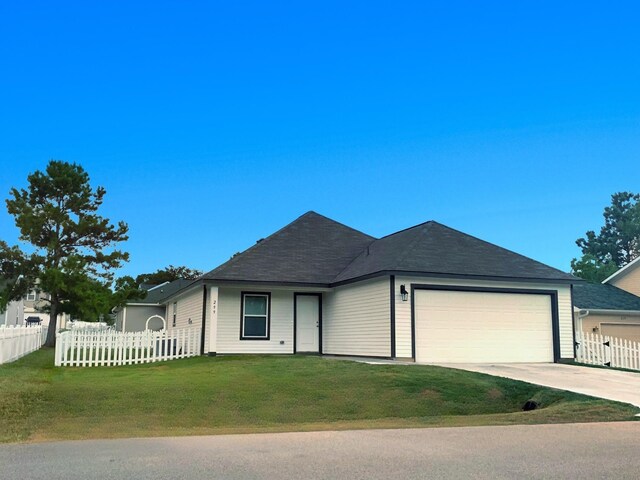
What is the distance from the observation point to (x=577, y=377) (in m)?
14.7

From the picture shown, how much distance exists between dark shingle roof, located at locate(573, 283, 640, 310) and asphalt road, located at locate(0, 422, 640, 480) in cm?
1817

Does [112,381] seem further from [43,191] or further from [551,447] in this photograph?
[43,191]

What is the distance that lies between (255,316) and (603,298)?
15.7m

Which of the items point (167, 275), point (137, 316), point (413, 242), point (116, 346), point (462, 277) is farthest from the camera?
point (167, 275)

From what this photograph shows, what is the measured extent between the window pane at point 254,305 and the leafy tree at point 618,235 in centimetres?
4477

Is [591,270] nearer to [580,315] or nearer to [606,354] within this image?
[580,315]

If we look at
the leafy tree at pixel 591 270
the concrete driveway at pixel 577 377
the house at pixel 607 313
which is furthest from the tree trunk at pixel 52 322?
the leafy tree at pixel 591 270

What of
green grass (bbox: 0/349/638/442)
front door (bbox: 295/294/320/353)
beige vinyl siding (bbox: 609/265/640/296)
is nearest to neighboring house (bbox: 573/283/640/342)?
beige vinyl siding (bbox: 609/265/640/296)

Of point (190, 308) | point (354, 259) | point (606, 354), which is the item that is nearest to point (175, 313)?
point (190, 308)

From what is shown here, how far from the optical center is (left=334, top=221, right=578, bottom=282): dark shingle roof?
18.5m

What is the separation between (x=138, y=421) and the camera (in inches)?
377

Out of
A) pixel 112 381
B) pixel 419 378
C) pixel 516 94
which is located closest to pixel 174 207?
pixel 516 94

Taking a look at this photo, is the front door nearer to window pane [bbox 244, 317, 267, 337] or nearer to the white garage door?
window pane [bbox 244, 317, 267, 337]

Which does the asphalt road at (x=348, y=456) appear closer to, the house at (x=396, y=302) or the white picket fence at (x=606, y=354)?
the house at (x=396, y=302)
